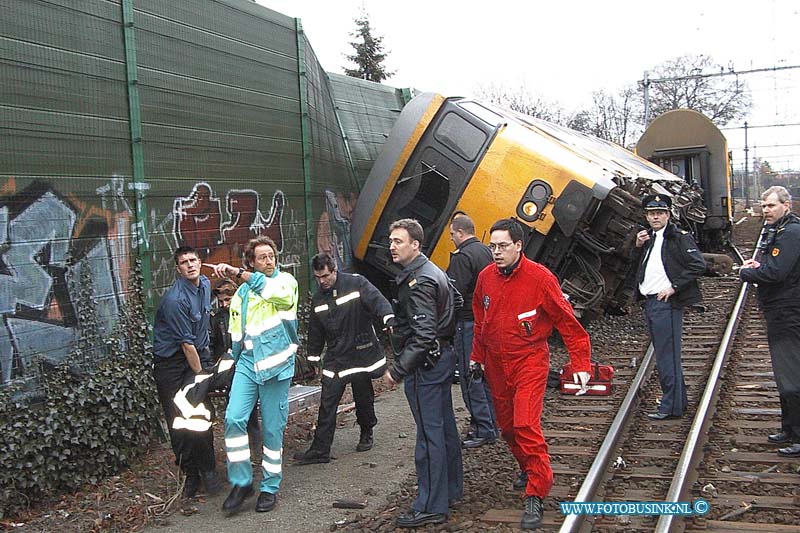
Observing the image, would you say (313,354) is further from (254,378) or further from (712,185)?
(712,185)

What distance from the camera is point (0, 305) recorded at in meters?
5.30

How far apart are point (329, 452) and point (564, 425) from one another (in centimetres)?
222

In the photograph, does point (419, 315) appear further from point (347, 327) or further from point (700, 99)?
point (700, 99)

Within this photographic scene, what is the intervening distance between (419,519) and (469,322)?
222 centimetres

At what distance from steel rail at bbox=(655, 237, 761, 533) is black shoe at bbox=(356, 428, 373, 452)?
2.56 m

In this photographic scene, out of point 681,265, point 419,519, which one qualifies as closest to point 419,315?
point 419,519

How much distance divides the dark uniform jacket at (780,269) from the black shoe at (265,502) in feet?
13.0

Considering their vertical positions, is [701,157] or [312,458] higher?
[701,157]

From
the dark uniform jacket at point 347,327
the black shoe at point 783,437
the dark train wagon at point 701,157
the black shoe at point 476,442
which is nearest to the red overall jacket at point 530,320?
the dark uniform jacket at point 347,327

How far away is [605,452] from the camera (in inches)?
233

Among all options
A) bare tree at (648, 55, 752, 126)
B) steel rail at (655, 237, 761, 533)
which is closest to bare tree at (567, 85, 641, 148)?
bare tree at (648, 55, 752, 126)

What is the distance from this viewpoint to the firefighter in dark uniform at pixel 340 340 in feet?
20.7

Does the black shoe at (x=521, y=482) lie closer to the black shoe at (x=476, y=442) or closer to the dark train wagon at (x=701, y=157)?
the black shoe at (x=476, y=442)

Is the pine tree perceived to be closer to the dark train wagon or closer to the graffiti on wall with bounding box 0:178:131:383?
the dark train wagon
